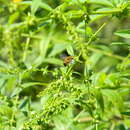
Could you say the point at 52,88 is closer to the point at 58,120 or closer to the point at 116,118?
the point at 58,120

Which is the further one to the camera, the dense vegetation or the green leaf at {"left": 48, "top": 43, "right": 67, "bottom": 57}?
the green leaf at {"left": 48, "top": 43, "right": 67, "bottom": 57}

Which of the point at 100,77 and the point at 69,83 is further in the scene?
the point at 100,77

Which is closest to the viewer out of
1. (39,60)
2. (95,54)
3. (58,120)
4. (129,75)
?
(129,75)

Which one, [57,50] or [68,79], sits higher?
[57,50]

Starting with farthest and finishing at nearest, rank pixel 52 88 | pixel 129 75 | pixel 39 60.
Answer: pixel 39 60 < pixel 129 75 < pixel 52 88

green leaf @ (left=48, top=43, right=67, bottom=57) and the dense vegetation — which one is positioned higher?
green leaf @ (left=48, top=43, right=67, bottom=57)

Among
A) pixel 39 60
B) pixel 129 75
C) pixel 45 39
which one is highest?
pixel 45 39

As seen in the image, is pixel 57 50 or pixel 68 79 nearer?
pixel 68 79

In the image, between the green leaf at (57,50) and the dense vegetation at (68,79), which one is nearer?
the dense vegetation at (68,79)

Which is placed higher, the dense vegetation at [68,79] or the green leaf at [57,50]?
the green leaf at [57,50]

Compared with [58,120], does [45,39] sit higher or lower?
higher

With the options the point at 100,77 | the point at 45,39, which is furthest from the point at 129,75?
the point at 45,39
